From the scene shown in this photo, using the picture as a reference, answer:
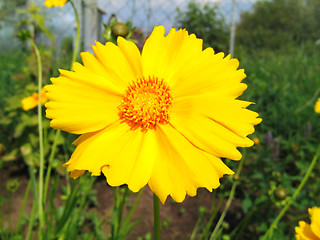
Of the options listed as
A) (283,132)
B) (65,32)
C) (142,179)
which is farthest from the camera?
(65,32)

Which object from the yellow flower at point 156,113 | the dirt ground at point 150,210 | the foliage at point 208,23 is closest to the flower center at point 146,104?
the yellow flower at point 156,113

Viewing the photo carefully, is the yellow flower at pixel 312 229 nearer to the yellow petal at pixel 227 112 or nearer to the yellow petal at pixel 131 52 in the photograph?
the yellow petal at pixel 227 112

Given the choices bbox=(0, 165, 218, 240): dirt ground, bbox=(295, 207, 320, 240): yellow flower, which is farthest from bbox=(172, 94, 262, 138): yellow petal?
bbox=(0, 165, 218, 240): dirt ground

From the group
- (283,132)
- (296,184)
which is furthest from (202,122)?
(283,132)

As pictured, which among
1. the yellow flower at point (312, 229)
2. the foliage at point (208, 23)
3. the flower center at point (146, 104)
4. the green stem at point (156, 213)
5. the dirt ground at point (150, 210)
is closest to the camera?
the green stem at point (156, 213)

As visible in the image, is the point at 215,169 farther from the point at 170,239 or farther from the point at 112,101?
the point at 170,239

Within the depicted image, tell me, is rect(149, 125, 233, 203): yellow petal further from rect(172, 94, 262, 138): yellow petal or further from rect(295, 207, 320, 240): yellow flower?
rect(295, 207, 320, 240): yellow flower
